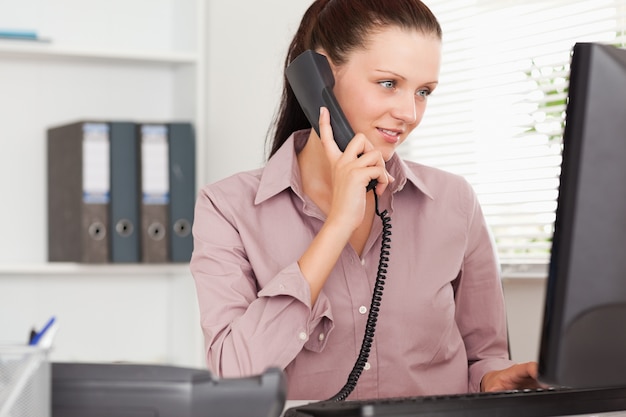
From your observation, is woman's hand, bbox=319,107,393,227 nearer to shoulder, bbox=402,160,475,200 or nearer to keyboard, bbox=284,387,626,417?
shoulder, bbox=402,160,475,200

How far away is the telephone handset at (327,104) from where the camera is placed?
148 centimetres

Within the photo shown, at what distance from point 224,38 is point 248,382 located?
7.50 feet

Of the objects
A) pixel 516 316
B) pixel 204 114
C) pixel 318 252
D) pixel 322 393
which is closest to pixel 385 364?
pixel 322 393

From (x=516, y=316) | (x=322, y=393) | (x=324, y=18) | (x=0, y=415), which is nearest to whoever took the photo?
(x=0, y=415)

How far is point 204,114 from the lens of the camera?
9.49 ft

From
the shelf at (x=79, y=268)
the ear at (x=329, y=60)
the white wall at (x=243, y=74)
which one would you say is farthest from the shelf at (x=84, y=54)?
the ear at (x=329, y=60)

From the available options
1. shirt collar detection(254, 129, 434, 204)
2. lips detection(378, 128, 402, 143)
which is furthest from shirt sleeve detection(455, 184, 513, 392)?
lips detection(378, 128, 402, 143)

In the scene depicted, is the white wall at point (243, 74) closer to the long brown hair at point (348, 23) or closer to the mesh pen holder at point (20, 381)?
the long brown hair at point (348, 23)

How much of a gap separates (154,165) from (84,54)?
16.5 inches

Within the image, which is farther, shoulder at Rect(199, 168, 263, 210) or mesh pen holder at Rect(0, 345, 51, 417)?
shoulder at Rect(199, 168, 263, 210)

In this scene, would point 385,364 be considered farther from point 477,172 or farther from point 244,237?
point 477,172


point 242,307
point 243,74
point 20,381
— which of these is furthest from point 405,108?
point 243,74

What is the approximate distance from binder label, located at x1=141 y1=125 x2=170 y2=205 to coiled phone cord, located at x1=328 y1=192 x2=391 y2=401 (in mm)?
1311

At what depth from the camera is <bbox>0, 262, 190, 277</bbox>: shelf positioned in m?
2.67
